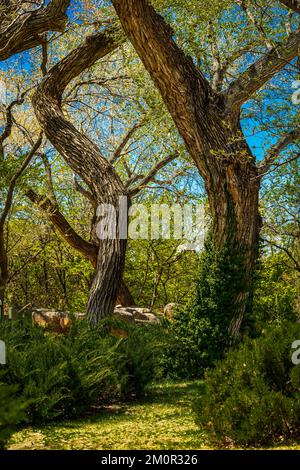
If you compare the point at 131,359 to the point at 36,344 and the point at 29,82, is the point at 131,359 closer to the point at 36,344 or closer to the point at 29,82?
the point at 36,344

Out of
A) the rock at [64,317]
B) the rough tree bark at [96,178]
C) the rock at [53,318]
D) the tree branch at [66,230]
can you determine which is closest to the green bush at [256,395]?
the rough tree bark at [96,178]

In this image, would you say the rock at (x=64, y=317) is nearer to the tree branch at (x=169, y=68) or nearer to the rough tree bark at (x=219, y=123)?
the rough tree bark at (x=219, y=123)

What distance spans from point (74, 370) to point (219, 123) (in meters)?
5.05

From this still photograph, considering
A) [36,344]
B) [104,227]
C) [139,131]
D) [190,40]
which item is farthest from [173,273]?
[36,344]

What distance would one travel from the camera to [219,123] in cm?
1016

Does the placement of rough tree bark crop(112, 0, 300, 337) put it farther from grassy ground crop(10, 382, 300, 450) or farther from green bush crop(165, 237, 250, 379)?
grassy ground crop(10, 382, 300, 450)

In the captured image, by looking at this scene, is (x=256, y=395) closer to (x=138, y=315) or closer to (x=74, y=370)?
(x=74, y=370)

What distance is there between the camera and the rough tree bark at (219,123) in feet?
31.9

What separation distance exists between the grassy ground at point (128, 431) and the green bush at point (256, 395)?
23 centimetres
